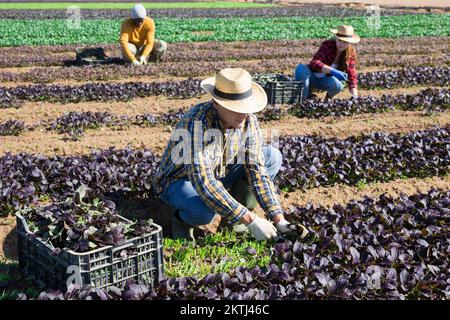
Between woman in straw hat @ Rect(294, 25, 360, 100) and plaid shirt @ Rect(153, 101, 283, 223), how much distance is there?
485 cm

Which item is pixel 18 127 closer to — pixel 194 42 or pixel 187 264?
pixel 187 264

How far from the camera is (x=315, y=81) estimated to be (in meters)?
10.5

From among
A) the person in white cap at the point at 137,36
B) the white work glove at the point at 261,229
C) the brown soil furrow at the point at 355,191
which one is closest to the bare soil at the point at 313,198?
the brown soil furrow at the point at 355,191

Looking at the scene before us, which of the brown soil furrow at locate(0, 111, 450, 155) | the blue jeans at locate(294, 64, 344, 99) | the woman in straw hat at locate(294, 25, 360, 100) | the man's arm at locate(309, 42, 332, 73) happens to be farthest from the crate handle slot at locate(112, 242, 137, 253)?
the blue jeans at locate(294, 64, 344, 99)

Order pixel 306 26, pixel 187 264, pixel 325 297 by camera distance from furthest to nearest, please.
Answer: pixel 306 26
pixel 187 264
pixel 325 297

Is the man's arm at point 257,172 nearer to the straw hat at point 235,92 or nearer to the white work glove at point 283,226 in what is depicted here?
the white work glove at point 283,226

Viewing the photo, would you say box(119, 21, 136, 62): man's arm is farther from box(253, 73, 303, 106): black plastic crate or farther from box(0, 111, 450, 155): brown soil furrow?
box(0, 111, 450, 155): brown soil furrow

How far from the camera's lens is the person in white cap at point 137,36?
1353 centimetres

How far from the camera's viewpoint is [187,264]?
480 centimetres

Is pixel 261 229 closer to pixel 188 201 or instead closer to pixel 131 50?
pixel 188 201

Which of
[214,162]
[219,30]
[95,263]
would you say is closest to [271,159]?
[214,162]

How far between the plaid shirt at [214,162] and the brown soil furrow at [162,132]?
118 inches

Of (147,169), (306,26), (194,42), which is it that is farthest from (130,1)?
(147,169)

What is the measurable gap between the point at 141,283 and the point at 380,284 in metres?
1.59
